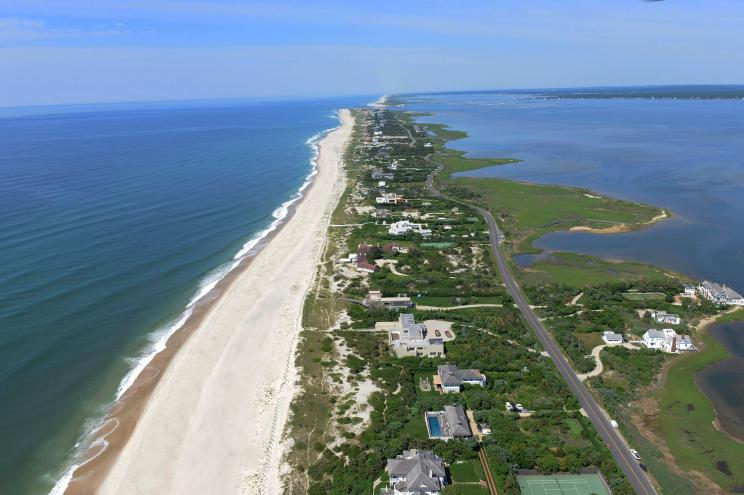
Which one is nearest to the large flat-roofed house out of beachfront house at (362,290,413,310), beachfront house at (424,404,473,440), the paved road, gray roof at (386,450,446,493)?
beachfront house at (362,290,413,310)

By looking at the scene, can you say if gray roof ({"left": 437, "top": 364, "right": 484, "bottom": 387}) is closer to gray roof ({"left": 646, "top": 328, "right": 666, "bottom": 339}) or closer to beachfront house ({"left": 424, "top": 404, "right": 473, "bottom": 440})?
beachfront house ({"left": 424, "top": 404, "right": 473, "bottom": 440})

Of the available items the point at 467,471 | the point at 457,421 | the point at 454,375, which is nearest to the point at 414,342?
the point at 454,375

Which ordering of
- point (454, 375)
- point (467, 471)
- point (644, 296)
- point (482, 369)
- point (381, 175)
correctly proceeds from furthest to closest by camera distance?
point (381, 175) → point (644, 296) → point (482, 369) → point (454, 375) → point (467, 471)

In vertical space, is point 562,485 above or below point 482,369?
below

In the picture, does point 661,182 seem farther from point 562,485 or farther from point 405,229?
point 562,485

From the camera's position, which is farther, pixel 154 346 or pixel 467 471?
pixel 154 346

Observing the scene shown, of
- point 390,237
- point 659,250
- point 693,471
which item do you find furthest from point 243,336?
point 659,250

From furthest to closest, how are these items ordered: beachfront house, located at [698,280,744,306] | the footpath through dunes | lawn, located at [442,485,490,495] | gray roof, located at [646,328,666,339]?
beachfront house, located at [698,280,744,306] < gray roof, located at [646,328,666,339] < the footpath through dunes < lawn, located at [442,485,490,495]
